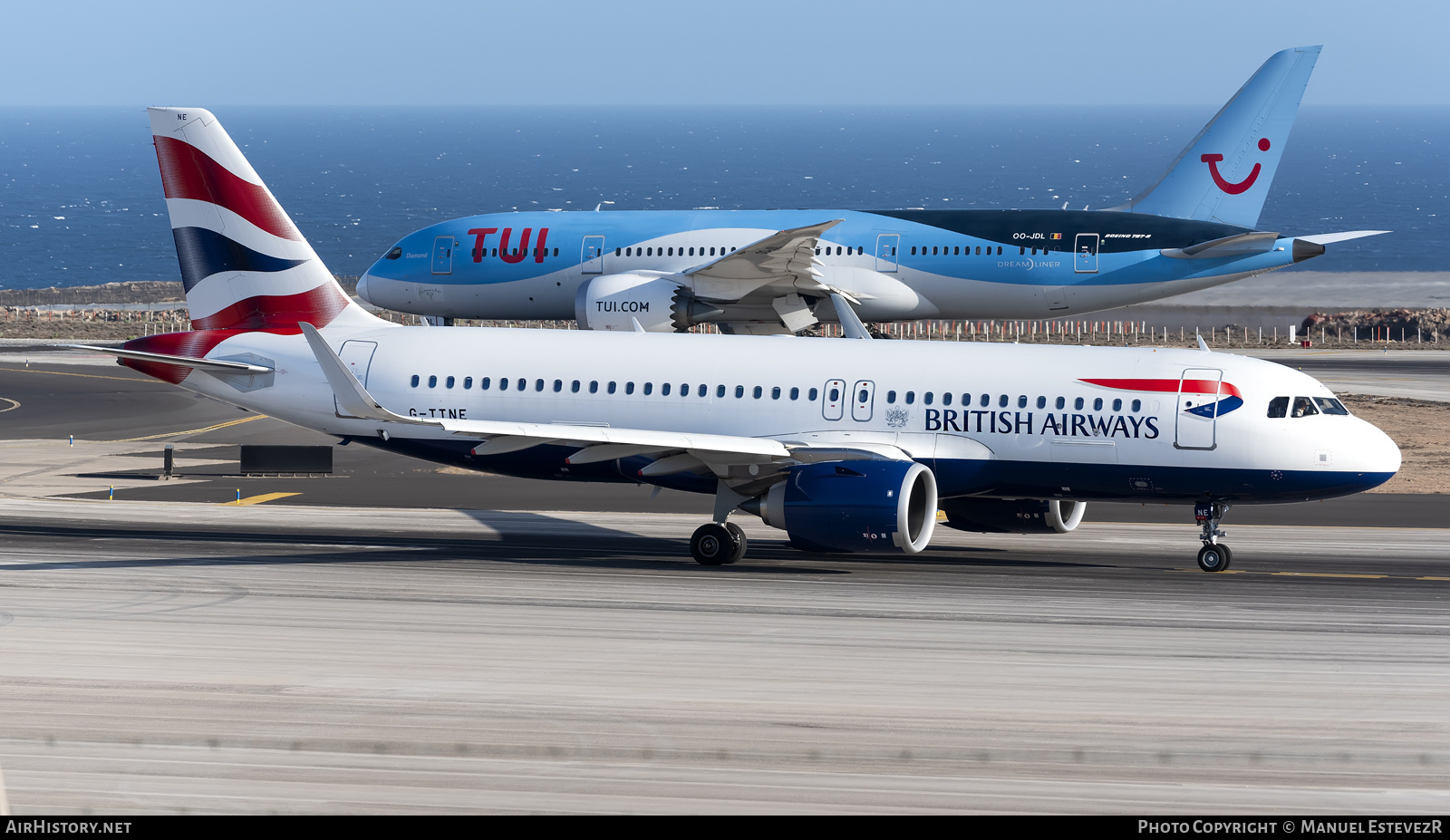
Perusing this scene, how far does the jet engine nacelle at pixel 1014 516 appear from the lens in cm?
2995

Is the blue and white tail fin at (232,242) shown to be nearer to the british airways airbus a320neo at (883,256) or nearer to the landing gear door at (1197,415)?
the landing gear door at (1197,415)

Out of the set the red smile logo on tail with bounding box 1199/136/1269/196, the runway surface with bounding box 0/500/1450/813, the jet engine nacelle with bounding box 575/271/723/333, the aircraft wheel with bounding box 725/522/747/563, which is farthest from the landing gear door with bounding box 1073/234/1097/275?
the aircraft wheel with bounding box 725/522/747/563

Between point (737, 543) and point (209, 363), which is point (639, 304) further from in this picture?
point (737, 543)

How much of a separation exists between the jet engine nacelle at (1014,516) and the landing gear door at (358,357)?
1220cm

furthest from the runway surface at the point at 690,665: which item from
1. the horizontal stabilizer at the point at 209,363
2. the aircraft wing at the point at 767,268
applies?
the aircraft wing at the point at 767,268

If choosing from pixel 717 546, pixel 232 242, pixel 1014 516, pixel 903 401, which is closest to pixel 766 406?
pixel 903 401

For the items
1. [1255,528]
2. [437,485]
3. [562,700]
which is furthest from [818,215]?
[562,700]

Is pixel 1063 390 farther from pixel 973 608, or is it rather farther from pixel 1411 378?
pixel 1411 378

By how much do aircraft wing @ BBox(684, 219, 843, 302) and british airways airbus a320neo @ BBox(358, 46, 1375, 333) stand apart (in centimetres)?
7

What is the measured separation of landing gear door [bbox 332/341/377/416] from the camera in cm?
3120

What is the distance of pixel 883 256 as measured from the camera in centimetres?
5444

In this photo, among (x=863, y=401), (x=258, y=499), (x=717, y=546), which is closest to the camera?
(x=717, y=546)

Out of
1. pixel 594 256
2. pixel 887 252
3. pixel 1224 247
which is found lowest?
pixel 594 256

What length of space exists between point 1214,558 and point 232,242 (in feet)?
70.3
